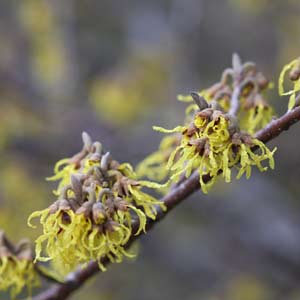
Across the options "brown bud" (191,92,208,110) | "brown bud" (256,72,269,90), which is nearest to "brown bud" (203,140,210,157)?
"brown bud" (191,92,208,110)

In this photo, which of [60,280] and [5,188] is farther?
[5,188]

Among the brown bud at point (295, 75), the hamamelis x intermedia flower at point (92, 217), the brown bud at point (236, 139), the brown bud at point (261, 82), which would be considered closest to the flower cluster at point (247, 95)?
the brown bud at point (261, 82)

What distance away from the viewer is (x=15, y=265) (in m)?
2.03

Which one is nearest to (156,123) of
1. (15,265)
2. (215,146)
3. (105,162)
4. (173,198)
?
(15,265)

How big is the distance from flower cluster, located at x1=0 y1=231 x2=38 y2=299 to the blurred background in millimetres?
2129

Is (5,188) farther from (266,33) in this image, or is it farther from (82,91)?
(266,33)

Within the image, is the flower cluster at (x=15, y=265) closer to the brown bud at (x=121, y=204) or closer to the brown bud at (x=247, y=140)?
the brown bud at (x=121, y=204)

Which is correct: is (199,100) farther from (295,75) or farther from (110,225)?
(110,225)

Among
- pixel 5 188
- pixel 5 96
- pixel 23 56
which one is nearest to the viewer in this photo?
pixel 5 188

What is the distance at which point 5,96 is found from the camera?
6.08 metres

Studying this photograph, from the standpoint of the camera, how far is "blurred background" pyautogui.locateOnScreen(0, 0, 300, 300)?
5262mm

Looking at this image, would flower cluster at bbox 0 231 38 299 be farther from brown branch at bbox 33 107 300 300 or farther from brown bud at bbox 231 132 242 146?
brown bud at bbox 231 132 242 146

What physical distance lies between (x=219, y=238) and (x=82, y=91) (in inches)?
114

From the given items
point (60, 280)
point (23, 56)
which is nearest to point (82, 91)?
point (23, 56)
